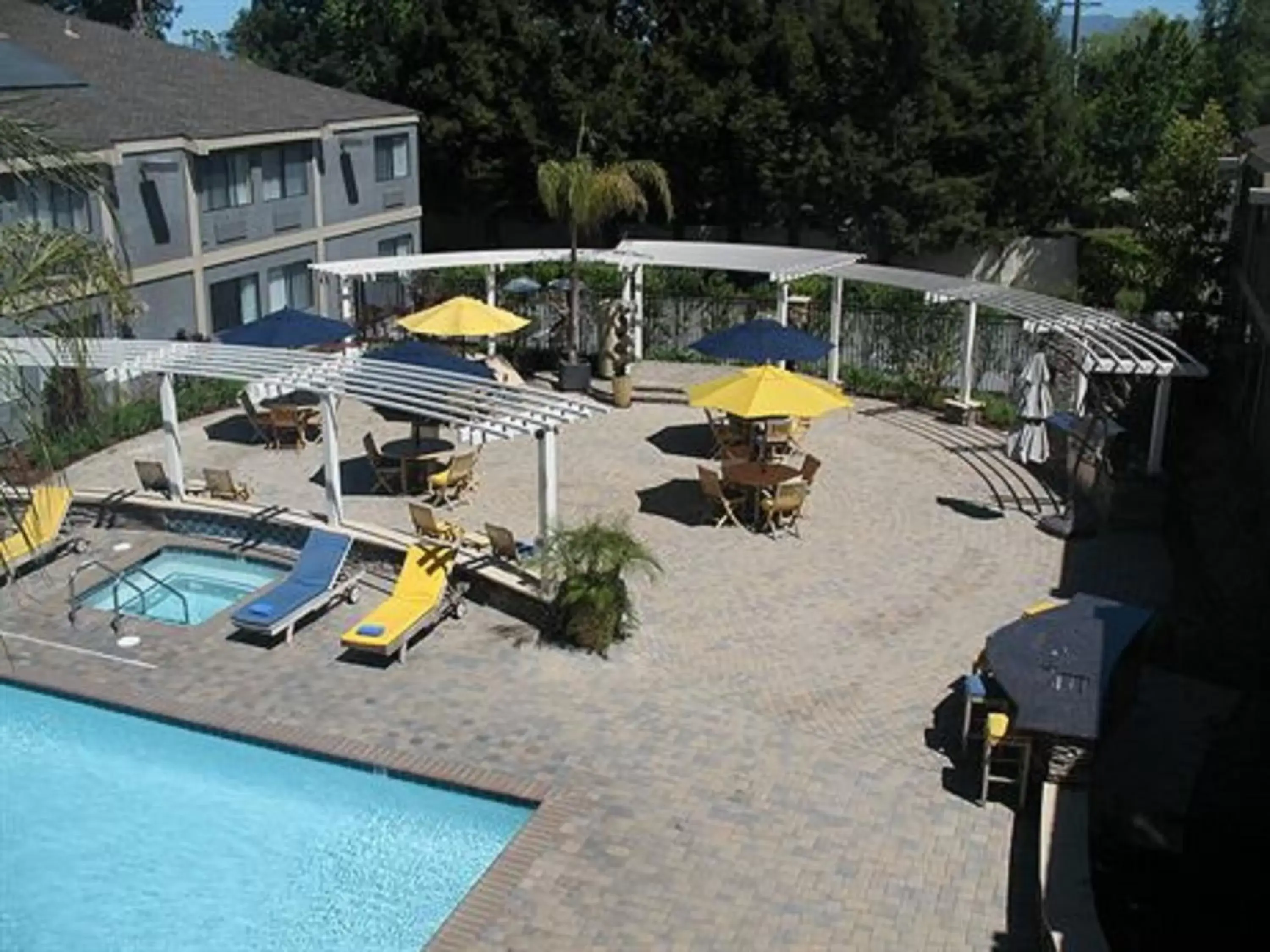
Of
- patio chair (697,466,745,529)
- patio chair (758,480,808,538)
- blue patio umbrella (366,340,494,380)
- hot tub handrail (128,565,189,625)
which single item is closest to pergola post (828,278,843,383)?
patio chair (697,466,745,529)

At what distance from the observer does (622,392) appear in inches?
1136

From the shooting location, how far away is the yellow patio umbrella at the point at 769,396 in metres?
20.9

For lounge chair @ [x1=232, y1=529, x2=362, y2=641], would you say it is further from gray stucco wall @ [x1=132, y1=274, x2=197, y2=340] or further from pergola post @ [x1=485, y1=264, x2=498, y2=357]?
gray stucco wall @ [x1=132, y1=274, x2=197, y2=340]

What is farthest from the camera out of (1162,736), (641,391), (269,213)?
(269,213)

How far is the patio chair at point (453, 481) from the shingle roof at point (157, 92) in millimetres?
11943

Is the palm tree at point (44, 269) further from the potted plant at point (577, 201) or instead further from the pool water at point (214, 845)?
the potted plant at point (577, 201)

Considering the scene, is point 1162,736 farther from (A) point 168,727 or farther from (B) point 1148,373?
(A) point 168,727

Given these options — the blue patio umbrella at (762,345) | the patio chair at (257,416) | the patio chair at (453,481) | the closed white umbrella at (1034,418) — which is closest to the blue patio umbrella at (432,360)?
the patio chair at (453,481)

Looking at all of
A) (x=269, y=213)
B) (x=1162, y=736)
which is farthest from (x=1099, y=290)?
(x=1162, y=736)

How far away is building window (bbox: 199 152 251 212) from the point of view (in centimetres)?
3328

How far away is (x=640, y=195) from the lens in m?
31.1

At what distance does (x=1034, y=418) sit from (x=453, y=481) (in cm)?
966

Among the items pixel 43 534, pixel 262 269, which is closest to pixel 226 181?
pixel 262 269

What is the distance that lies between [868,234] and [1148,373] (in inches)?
917
